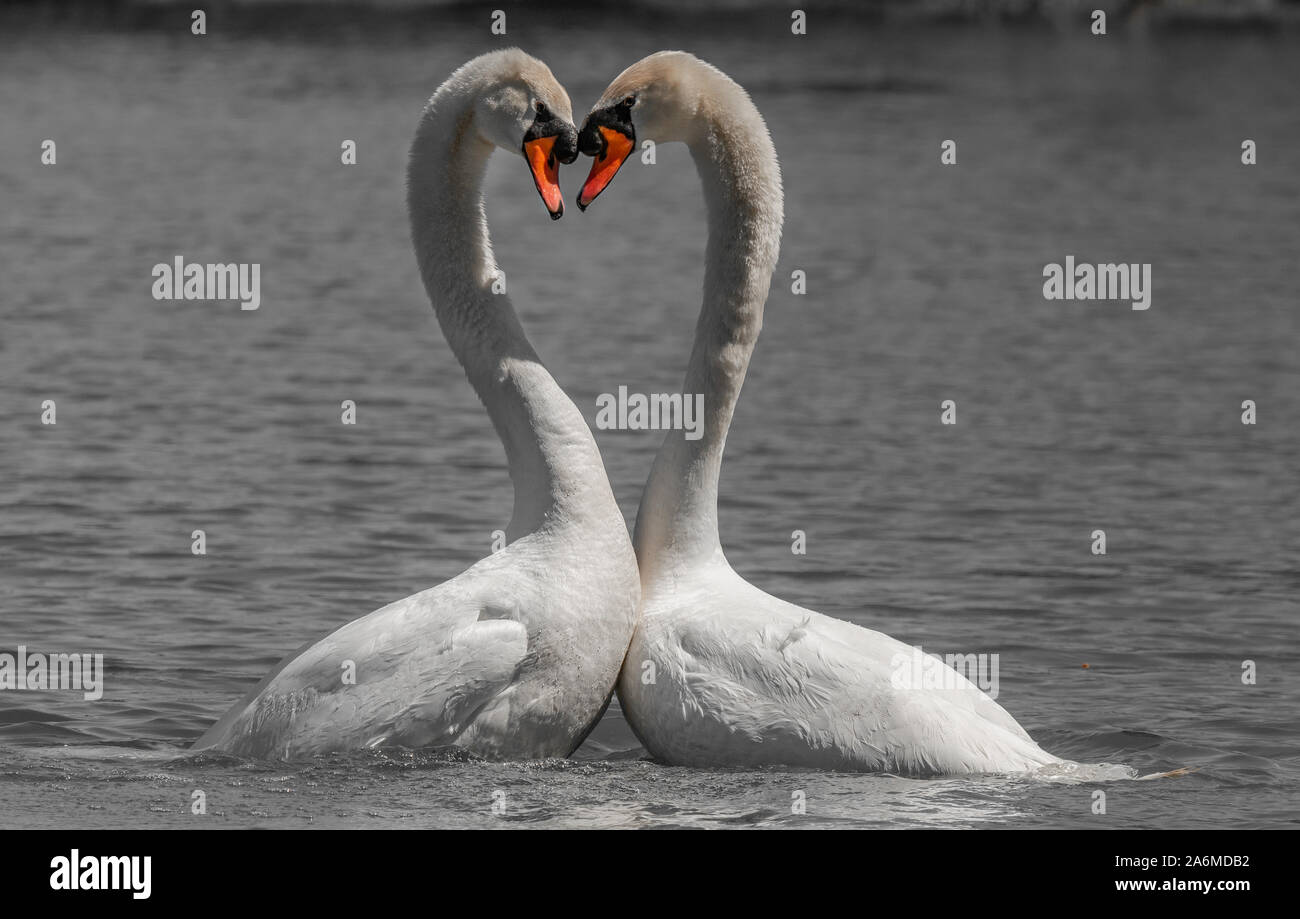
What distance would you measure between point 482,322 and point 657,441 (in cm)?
681

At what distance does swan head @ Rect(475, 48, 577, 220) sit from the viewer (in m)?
8.43

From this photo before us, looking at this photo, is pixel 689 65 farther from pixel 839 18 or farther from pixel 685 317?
pixel 839 18

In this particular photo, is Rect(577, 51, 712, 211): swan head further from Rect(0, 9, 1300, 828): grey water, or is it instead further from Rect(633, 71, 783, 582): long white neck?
Rect(0, 9, 1300, 828): grey water

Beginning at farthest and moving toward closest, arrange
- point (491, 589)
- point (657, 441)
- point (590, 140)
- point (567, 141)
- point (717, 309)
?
point (657, 441) < point (717, 309) < point (590, 140) < point (567, 141) < point (491, 589)

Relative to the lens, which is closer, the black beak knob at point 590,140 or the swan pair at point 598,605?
the swan pair at point 598,605

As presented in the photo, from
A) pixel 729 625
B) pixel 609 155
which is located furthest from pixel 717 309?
pixel 729 625

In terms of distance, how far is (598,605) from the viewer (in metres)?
8.10

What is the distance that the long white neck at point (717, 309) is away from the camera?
8672 mm

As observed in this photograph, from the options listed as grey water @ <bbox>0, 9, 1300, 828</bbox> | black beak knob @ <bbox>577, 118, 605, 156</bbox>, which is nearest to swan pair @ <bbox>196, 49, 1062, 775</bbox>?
black beak knob @ <bbox>577, 118, 605, 156</bbox>

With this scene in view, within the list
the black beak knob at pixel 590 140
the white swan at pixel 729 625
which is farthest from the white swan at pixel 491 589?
the white swan at pixel 729 625

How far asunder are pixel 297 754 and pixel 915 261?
17.0m

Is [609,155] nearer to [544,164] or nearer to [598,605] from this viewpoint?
[544,164]

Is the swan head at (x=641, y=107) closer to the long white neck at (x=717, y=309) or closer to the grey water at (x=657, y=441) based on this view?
the long white neck at (x=717, y=309)

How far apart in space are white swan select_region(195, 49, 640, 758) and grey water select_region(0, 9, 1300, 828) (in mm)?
178
